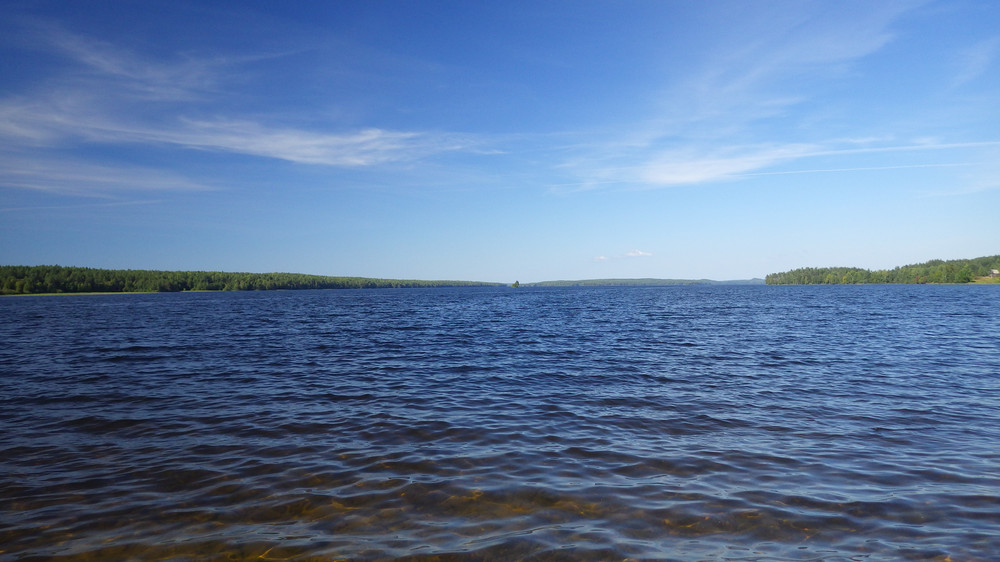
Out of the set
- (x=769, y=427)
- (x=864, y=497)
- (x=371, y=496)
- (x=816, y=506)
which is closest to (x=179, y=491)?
(x=371, y=496)

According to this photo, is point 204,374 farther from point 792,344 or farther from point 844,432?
point 792,344

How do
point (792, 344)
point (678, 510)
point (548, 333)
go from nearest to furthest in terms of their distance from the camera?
1. point (678, 510)
2. point (792, 344)
3. point (548, 333)

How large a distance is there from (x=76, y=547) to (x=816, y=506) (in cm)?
1191

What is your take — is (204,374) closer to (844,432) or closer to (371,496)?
(371,496)

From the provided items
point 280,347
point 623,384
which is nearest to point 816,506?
point 623,384

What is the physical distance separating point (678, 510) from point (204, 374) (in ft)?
70.8

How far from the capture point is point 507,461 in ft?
34.9

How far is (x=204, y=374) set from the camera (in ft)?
71.6

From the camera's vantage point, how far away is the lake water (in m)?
7.27

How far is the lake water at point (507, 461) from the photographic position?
727 centimetres

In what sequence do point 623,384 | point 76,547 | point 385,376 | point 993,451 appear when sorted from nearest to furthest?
point 76,547
point 993,451
point 623,384
point 385,376

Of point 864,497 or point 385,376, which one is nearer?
point 864,497

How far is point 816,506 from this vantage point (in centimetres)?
815

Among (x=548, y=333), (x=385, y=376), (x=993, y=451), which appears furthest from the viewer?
(x=548, y=333)
